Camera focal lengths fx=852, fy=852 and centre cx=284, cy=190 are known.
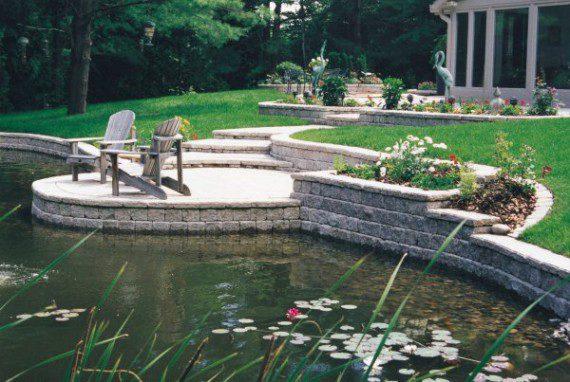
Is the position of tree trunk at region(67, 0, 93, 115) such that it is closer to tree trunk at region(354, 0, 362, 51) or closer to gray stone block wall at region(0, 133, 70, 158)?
gray stone block wall at region(0, 133, 70, 158)

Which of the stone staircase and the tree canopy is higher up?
the tree canopy

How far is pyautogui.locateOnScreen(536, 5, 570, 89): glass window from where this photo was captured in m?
17.6

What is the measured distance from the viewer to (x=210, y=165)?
40.1 feet

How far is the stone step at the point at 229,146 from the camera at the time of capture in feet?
43.5

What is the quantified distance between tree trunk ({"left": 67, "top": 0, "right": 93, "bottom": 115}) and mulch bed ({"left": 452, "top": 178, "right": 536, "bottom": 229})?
14807mm

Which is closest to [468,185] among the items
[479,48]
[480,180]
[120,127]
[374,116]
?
[480,180]

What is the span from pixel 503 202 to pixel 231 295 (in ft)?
8.75

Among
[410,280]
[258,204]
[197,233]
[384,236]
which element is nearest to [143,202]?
[197,233]

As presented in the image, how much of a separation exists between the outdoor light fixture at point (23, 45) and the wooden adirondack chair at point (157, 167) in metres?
17.4

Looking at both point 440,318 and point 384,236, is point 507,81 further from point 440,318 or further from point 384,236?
point 440,318

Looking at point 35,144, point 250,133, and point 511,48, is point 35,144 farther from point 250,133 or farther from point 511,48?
point 511,48

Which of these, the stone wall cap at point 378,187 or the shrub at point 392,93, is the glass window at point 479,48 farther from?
the stone wall cap at point 378,187

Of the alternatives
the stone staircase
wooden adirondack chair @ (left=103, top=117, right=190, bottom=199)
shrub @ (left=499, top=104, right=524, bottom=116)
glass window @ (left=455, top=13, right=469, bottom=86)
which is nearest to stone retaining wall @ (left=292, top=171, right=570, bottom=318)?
wooden adirondack chair @ (left=103, top=117, right=190, bottom=199)

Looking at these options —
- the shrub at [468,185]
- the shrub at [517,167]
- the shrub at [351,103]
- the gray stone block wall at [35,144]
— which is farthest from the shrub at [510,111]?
the gray stone block wall at [35,144]
